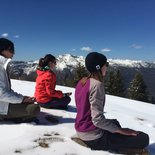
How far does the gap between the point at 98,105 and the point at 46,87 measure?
338cm

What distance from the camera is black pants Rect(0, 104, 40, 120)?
6.29m

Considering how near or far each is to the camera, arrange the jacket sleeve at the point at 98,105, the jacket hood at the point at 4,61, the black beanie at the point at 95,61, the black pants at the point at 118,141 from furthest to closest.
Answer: the jacket hood at the point at 4,61 → the black pants at the point at 118,141 → the black beanie at the point at 95,61 → the jacket sleeve at the point at 98,105

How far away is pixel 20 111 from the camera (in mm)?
6324

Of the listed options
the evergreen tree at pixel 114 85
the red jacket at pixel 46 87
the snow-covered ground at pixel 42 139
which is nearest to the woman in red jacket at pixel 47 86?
the red jacket at pixel 46 87

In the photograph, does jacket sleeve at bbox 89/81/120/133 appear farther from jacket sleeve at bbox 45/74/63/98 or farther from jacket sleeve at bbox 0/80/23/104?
jacket sleeve at bbox 45/74/63/98

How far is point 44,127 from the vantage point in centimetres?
618

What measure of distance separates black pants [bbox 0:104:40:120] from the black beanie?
1.97m

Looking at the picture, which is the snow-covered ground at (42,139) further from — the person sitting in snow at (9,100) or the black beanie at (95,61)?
the black beanie at (95,61)

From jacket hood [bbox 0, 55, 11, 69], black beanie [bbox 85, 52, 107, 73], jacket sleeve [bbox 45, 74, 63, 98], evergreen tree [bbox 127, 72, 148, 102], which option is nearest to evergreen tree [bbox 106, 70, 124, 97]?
evergreen tree [bbox 127, 72, 148, 102]

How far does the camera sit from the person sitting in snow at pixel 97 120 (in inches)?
189

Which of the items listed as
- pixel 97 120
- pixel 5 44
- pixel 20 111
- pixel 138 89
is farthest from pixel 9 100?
pixel 138 89

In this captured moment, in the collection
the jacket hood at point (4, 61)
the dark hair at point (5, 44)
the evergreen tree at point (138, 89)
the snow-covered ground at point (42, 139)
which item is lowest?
the evergreen tree at point (138, 89)

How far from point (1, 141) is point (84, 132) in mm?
1434

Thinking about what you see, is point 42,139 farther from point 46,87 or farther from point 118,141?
point 46,87
